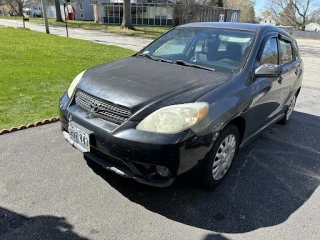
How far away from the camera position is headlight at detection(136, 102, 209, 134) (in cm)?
241

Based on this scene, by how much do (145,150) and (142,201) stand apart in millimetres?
702

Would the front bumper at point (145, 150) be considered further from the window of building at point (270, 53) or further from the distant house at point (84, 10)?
the distant house at point (84, 10)

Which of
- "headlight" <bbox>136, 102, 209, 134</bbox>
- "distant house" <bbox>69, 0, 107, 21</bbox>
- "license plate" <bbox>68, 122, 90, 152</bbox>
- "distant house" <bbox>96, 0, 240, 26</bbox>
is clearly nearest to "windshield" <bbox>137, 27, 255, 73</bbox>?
"headlight" <bbox>136, 102, 209, 134</bbox>

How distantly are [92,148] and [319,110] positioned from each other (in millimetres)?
5442

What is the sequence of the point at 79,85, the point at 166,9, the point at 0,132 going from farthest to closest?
the point at 166,9 < the point at 0,132 < the point at 79,85

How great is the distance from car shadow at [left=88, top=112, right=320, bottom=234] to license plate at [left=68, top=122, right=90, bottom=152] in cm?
57

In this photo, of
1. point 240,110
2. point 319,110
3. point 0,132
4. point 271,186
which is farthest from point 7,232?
point 319,110

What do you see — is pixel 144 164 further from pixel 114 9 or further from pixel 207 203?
pixel 114 9

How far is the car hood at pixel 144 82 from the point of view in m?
2.63

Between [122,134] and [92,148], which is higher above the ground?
[122,134]

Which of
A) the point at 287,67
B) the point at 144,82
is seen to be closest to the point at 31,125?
the point at 144,82

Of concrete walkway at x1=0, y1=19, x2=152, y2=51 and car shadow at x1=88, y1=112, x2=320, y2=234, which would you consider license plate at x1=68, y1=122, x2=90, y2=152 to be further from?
concrete walkway at x1=0, y1=19, x2=152, y2=51

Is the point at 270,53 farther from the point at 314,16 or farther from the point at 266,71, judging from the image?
the point at 314,16

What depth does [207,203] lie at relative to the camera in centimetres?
281
